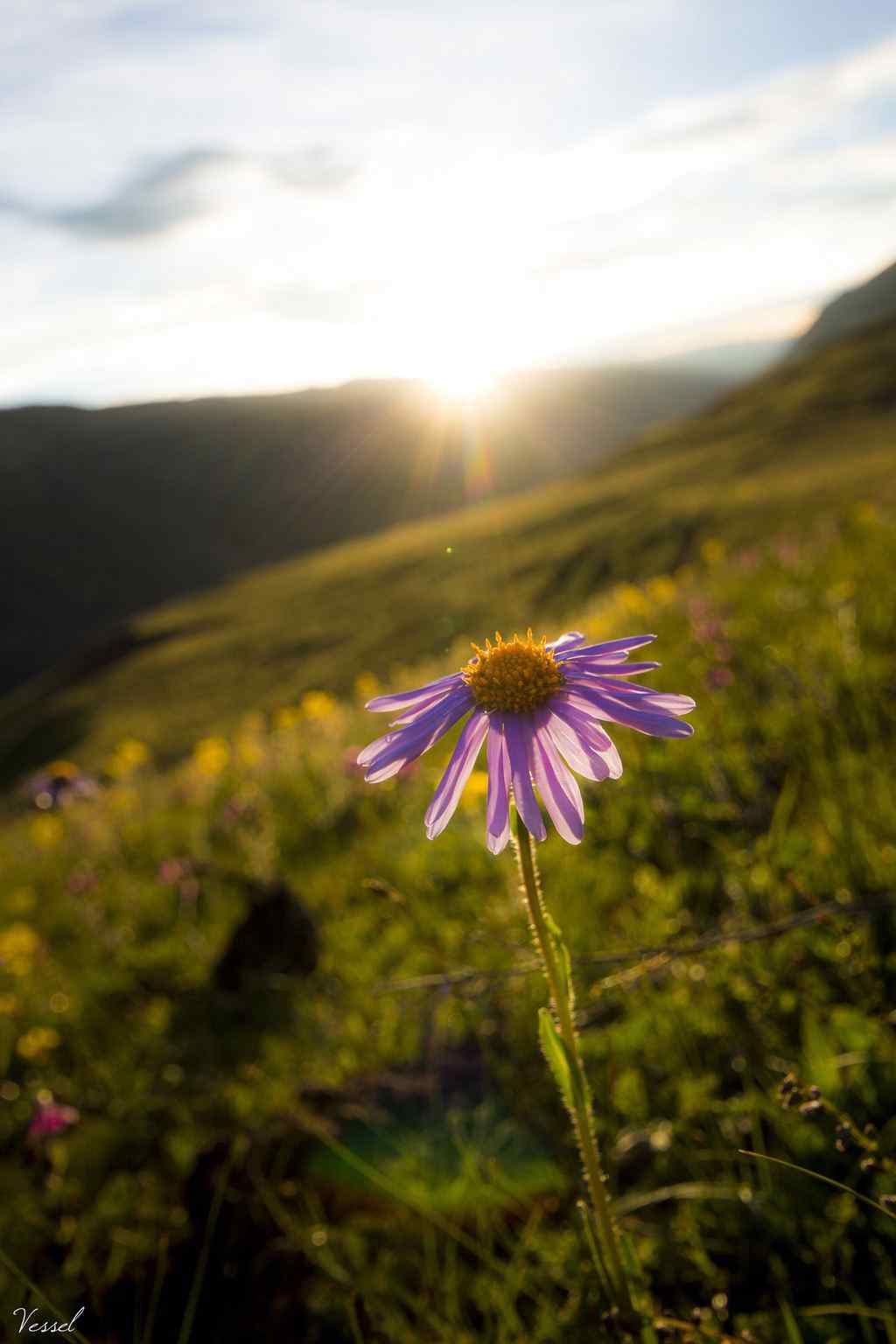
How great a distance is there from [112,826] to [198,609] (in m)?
49.0

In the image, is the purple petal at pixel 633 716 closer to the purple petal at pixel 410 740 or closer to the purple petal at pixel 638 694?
the purple petal at pixel 638 694

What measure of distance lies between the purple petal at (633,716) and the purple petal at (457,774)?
0.19m

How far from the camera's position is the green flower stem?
125 centimetres

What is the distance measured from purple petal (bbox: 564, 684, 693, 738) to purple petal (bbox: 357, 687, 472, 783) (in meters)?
0.23

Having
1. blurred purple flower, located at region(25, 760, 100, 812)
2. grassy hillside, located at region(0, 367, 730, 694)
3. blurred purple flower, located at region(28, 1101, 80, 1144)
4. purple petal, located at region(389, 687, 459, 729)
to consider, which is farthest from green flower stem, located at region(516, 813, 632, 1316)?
grassy hillside, located at region(0, 367, 730, 694)

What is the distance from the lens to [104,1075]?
341cm

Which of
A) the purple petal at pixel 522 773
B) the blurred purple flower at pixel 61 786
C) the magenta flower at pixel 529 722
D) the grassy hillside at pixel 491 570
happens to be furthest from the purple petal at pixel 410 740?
the grassy hillside at pixel 491 570

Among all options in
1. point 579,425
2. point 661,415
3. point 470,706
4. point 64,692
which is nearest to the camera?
point 470,706

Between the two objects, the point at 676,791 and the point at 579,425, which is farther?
the point at 579,425

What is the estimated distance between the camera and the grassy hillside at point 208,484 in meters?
117

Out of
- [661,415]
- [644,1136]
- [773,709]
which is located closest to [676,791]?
[773,709]

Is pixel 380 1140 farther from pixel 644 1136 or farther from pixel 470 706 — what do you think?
pixel 470 706

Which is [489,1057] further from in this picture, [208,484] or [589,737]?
[208,484]

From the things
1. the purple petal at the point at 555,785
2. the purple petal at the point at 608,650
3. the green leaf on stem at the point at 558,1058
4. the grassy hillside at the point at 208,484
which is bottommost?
the green leaf on stem at the point at 558,1058
